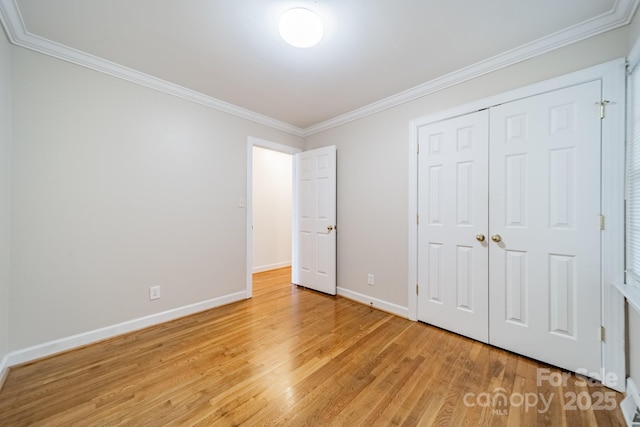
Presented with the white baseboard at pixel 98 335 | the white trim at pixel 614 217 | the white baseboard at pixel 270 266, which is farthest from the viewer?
the white baseboard at pixel 270 266

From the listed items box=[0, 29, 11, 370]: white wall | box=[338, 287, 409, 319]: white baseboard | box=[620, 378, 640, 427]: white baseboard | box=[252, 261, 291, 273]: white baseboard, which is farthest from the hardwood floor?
box=[252, 261, 291, 273]: white baseboard

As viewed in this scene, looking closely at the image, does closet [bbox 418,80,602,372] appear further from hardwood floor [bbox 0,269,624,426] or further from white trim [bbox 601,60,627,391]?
hardwood floor [bbox 0,269,624,426]

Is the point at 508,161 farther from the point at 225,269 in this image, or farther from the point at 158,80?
the point at 158,80

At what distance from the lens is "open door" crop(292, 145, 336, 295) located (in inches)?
132

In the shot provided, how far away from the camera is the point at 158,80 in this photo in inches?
95.8

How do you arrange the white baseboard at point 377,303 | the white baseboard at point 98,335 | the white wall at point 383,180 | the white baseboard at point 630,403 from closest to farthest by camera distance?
the white baseboard at point 630,403, the white baseboard at point 98,335, the white wall at point 383,180, the white baseboard at point 377,303

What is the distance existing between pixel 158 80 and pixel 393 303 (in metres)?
3.48

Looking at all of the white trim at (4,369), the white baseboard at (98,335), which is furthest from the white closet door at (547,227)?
the white trim at (4,369)

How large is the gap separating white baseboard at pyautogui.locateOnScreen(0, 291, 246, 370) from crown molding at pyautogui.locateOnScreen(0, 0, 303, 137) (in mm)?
2318

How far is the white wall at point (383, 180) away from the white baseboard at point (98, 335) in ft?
6.00

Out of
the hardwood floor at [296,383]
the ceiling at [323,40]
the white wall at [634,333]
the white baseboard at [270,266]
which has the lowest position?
the hardwood floor at [296,383]

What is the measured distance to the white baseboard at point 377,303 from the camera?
2674mm

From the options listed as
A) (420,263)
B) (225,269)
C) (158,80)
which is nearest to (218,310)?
(225,269)

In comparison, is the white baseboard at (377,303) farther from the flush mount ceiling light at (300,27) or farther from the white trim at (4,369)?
the white trim at (4,369)
